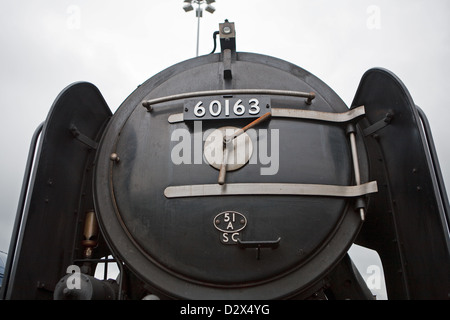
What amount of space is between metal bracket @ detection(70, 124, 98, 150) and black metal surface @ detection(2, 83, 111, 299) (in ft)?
0.09

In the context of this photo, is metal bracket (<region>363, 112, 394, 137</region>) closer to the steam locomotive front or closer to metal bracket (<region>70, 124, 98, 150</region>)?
the steam locomotive front

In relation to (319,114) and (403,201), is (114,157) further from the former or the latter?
(403,201)

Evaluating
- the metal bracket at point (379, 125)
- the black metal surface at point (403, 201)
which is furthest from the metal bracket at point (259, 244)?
the metal bracket at point (379, 125)

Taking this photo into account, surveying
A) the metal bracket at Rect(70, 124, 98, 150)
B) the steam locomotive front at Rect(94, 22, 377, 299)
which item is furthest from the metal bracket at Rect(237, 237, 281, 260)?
the metal bracket at Rect(70, 124, 98, 150)

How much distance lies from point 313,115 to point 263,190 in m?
0.64

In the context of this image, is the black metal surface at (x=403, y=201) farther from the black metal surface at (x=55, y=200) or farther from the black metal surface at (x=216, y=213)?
the black metal surface at (x=55, y=200)

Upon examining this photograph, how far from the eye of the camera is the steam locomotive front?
240 centimetres

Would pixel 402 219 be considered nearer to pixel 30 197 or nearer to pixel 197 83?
pixel 197 83

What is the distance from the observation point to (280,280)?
239 centimetres

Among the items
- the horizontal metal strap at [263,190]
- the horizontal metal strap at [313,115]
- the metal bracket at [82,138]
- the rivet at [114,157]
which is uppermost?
the metal bracket at [82,138]

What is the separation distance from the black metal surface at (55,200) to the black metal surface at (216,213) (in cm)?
32

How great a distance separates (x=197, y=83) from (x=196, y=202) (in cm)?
92

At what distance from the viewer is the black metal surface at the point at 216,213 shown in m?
2.39
